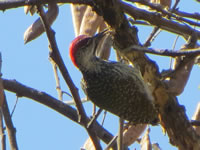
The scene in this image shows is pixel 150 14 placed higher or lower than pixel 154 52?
higher

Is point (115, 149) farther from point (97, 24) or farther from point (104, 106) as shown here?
point (97, 24)

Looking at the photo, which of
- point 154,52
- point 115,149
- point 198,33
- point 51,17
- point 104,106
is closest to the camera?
point 154,52

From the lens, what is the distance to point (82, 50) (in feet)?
14.6

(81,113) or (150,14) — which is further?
(81,113)

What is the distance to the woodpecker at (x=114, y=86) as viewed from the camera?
14.0ft

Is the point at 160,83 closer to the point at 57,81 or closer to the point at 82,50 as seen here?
the point at 57,81

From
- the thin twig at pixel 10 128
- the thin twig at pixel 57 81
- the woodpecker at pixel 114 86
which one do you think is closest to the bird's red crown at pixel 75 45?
the woodpecker at pixel 114 86

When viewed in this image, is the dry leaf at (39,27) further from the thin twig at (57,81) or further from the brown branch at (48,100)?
the brown branch at (48,100)

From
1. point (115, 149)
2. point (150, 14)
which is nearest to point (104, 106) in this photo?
point (115, 149)

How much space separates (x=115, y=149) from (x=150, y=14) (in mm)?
1243

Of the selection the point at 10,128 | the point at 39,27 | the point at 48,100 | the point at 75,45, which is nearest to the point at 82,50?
the point at 75,45

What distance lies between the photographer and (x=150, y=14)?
2.88 meters

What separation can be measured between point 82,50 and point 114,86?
1.49 feet

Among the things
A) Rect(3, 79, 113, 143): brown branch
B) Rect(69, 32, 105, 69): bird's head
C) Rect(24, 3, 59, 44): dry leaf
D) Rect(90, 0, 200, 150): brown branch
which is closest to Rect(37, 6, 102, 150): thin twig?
Rect(24, 3, 59, 44): dry leaf
